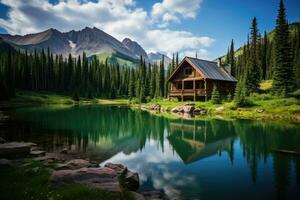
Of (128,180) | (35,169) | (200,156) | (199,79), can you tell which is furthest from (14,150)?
(199,79)

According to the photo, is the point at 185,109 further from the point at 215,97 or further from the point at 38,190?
the point at 38,190

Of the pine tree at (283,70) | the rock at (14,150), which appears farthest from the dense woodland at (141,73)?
the rock at (14,150)

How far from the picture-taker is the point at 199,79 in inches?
1903

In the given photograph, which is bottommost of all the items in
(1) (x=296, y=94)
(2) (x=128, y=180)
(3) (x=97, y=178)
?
(2) (x=128, y=180)

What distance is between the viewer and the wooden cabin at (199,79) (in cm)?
4828

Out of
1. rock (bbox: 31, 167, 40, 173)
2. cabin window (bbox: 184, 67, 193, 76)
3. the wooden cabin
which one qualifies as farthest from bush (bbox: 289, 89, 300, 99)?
rock (bbox: 31, 167, 40, 173)

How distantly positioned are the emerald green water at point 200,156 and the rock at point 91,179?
8.16 feet

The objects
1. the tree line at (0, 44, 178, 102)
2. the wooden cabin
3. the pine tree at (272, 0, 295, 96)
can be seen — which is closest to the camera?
the pine tree at (272, 0, 295, 96)

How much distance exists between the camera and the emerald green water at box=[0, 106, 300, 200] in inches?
416

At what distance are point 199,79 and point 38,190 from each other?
4379 centimetres

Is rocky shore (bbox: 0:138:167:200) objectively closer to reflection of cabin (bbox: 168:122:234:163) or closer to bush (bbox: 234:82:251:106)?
reflection of cabin (bbox: 168:122:234:163)

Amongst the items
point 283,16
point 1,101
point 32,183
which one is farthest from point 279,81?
point 1,101

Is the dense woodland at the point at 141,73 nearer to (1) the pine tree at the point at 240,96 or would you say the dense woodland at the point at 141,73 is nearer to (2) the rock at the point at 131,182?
(1) the pine tree at the point at 240,96

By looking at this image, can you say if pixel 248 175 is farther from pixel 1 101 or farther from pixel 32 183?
pixel 1 101
